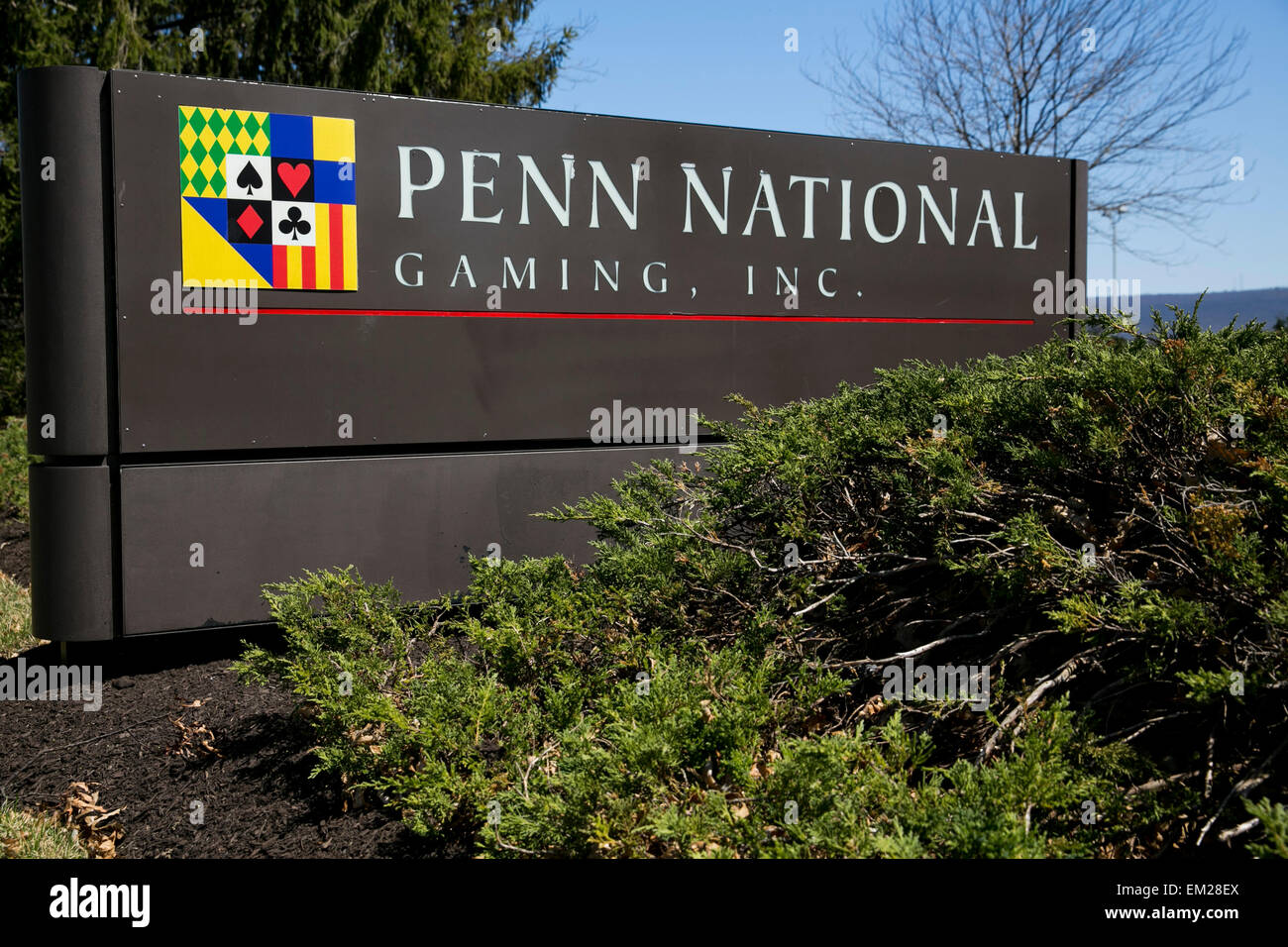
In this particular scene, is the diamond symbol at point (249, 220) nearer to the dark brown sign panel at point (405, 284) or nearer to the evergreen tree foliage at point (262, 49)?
the dark brown sign panel at point (405, 284)

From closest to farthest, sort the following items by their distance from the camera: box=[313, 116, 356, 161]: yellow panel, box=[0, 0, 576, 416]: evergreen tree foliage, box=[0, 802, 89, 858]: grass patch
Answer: box=[0, 802, 89, 858]: grass patch
box=[313, 116, 356, 161]: yellow panel
box=[0, 0, 576, 416]: evergreen tree foliage

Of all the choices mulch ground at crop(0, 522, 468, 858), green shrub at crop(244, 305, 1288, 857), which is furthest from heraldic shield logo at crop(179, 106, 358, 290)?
mulch ground at crop(0, 522, 468, 858)

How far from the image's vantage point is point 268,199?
5.53m

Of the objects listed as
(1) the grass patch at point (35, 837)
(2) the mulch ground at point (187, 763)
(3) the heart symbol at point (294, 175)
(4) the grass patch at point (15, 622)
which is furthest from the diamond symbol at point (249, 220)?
(1) the grass patch at point (35, 837)

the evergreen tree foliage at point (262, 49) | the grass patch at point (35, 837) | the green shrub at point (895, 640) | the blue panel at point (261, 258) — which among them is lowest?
the grass patch at point (35, 837)

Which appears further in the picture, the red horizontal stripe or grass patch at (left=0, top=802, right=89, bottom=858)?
the red horizontal stripe

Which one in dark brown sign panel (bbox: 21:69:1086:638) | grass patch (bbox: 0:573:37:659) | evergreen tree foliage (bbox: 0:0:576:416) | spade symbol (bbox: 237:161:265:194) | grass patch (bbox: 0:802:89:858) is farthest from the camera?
evergreen tree foliage (bbox: 0:0:576:416)

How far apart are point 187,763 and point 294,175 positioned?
290 centimetres

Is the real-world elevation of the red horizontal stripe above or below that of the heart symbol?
below

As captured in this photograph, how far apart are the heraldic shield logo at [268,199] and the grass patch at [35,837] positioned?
259cm

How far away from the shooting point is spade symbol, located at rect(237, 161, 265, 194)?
548 cm

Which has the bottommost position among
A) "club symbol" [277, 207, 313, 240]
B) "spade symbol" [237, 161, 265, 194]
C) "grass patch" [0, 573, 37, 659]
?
"grass patch" [0, 573, 37, 659]

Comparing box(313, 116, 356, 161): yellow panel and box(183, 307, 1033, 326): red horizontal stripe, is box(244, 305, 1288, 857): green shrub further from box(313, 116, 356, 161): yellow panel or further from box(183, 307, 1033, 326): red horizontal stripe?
box(313, 116, 356, 161): yellow panel

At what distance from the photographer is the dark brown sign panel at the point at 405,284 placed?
5.34m
